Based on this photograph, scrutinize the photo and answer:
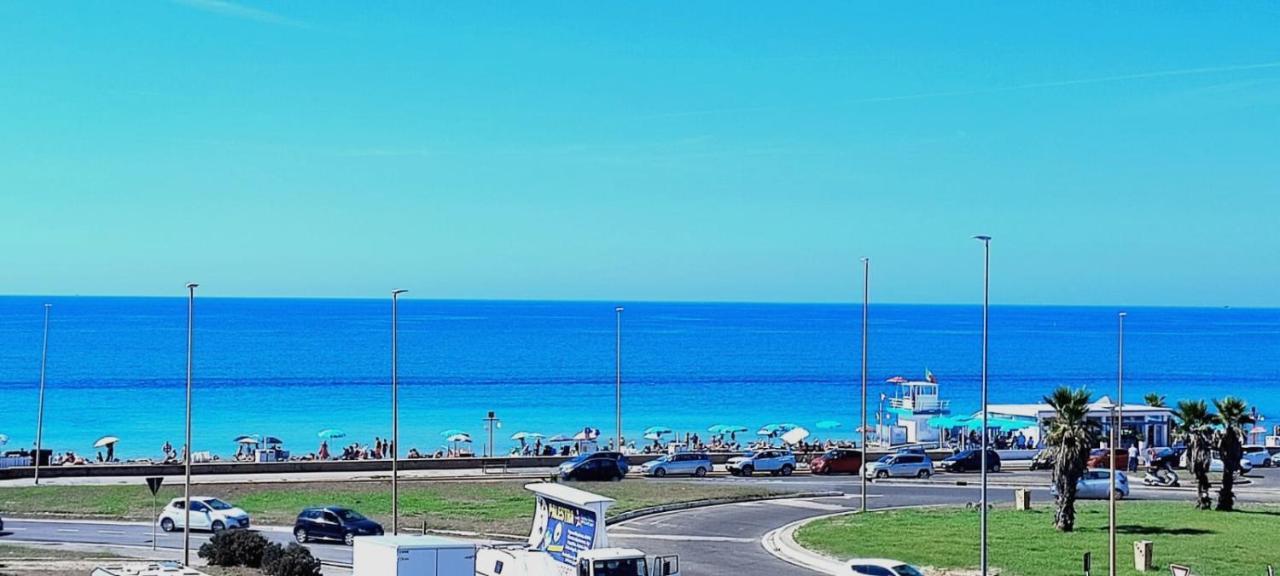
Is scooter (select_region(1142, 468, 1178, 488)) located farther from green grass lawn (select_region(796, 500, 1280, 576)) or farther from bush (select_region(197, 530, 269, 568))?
bush (select_region(197, 530, 269, 568))

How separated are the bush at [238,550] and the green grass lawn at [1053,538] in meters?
14.7

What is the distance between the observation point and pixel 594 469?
58500mm

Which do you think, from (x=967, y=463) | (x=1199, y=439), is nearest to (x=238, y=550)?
(x=1199, y=439)

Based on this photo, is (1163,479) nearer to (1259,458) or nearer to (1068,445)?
(1259,458)

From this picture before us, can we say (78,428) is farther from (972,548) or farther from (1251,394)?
(1251,394)

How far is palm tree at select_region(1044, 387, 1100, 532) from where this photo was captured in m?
42.1

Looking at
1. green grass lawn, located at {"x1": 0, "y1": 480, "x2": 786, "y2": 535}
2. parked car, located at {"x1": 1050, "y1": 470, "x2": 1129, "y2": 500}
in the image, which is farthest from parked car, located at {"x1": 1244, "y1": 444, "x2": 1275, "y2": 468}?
green grass lawn, located at {"x1": 0, "y1": 480, "x2": 786, "y2": 535}

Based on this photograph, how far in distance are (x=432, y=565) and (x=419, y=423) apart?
96689 mm

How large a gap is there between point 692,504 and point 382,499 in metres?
11.0

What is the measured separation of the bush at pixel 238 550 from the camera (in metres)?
35.2

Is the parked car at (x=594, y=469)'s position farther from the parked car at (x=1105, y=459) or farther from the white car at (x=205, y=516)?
the parked car at (x=1105, y=459)

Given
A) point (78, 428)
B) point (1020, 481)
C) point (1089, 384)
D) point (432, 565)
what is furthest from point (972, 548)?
point (1089, 384)

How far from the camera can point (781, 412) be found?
145m

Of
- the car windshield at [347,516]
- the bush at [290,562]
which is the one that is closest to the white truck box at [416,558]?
the bush at [290,562]
